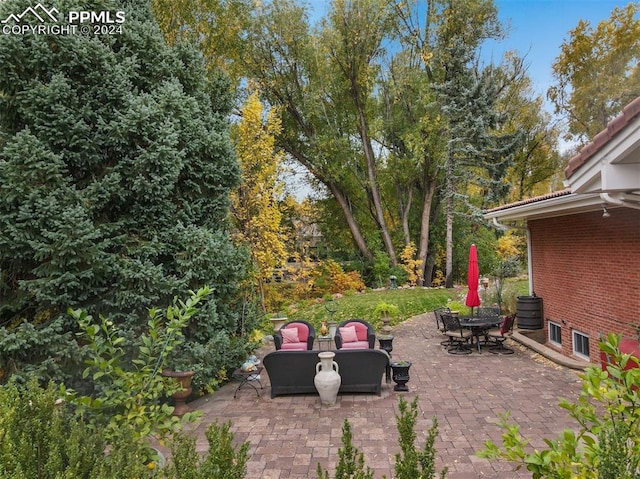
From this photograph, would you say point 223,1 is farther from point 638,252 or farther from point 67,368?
point 638,252

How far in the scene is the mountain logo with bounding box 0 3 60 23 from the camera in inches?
216

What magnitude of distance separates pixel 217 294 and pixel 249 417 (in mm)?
2190

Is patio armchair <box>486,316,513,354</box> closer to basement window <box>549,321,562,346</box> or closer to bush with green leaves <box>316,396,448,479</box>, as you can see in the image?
basement window <box>549,321,562,346</box>

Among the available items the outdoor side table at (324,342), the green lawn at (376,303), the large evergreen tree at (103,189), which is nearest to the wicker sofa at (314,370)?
the large evergreen tree at (103,189)

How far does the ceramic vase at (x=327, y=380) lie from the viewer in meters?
6.32

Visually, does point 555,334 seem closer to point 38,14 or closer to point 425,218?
point 38,14

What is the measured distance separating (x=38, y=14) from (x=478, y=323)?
32.7 ft

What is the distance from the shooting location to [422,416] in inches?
230

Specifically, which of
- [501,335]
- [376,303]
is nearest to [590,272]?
[501,335]

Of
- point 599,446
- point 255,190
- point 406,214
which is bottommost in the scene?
point 599,446

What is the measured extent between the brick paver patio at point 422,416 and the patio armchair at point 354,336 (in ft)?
3.67

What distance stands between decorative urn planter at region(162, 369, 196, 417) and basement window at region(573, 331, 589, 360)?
7.54 m

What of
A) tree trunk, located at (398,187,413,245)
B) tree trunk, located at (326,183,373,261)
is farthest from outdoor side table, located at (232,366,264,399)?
tree trunk, located at (398,187,413,245)

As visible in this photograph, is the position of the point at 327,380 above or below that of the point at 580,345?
below
